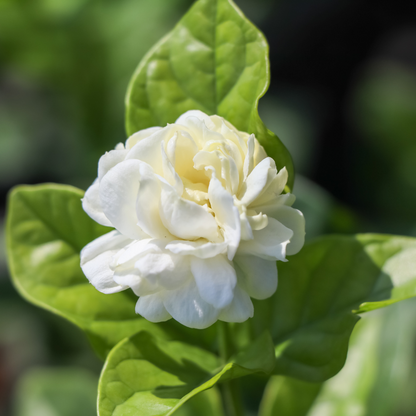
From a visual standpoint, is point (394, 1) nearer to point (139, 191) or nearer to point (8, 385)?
point (139, 191)

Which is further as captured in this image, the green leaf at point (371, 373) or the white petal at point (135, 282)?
the green leaf at point (371, 373)

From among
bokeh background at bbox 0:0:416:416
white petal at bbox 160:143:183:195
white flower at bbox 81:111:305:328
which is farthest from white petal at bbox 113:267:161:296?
bokeh background at bbox 0:0:416:416

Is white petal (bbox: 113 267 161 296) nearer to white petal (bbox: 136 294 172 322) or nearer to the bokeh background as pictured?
white petal (bbox: 136 294 172 322)

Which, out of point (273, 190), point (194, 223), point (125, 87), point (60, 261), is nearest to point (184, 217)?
point (194, 223)

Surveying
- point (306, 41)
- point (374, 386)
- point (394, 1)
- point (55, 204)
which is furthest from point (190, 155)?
point (394, 1)

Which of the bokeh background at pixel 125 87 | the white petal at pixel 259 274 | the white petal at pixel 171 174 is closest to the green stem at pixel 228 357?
the white petal at pixel 259 274

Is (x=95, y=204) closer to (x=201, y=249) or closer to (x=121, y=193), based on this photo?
(x=121, y=193)

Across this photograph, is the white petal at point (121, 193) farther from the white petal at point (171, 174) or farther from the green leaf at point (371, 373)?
the green leaf at point (371, 373)
